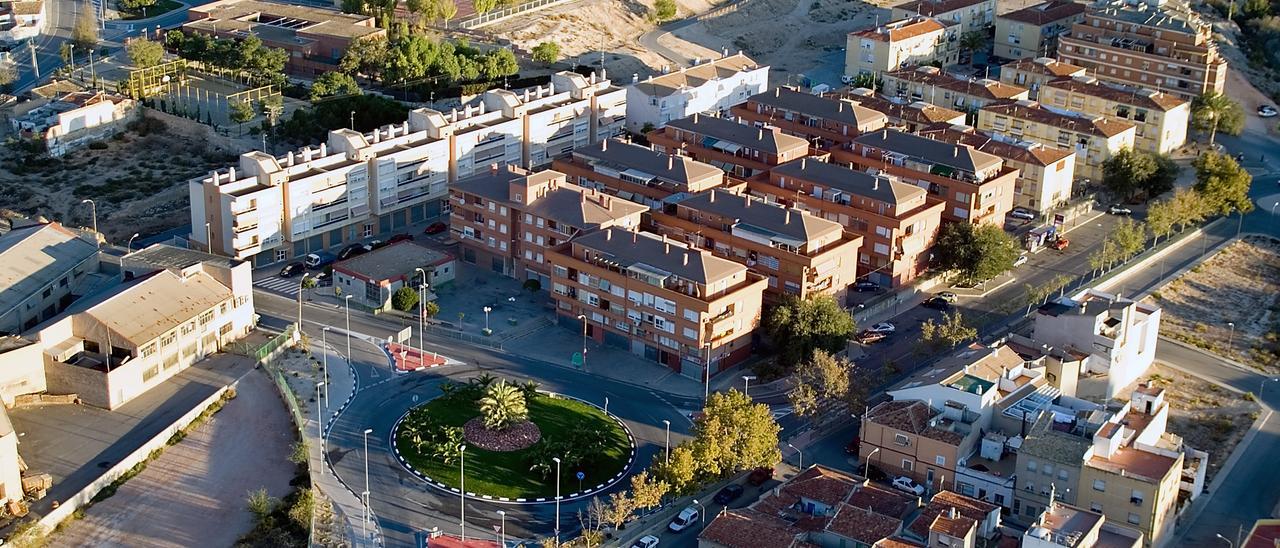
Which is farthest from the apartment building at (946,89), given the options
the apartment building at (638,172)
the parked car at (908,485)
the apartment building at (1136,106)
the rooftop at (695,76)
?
the parked car at (908,485)

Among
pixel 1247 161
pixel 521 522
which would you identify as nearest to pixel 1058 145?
pixel 1247 161

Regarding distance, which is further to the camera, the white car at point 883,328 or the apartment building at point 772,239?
the white car at point 883,328

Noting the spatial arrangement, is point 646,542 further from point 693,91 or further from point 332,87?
point 332,87

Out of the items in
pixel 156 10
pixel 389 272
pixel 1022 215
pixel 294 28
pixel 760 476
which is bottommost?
pixel 760 476

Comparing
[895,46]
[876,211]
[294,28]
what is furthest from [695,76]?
[294,28]

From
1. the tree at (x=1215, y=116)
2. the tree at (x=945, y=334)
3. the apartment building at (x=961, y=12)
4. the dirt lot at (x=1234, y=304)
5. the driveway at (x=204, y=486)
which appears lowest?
the driveway at (x=204, y=486)

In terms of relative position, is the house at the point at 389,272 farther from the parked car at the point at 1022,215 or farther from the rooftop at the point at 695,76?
the parked car at the point at 1022,215
